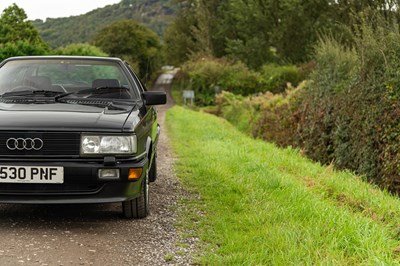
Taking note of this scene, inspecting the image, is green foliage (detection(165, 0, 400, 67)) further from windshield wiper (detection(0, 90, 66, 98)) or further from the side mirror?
windshield wiper (detection(0, 90, 66, 98))

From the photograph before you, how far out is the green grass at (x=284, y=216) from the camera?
4.07 meters

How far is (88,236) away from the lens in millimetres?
4742

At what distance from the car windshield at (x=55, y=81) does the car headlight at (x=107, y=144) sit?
1.26m

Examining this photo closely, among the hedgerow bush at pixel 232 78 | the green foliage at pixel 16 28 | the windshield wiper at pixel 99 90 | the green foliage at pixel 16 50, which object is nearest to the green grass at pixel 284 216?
the windshield wiper at pixel 99 90

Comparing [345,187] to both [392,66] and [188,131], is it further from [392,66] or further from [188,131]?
[188,131]

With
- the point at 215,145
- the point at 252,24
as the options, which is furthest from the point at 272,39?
the point at 215,145

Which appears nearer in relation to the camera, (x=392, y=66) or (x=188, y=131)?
(x=392, y=66)

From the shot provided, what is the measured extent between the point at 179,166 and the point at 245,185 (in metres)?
2.54

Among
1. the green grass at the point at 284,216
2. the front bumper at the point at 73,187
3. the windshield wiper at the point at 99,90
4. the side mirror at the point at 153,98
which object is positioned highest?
the windshield wiper at the point at 99,90

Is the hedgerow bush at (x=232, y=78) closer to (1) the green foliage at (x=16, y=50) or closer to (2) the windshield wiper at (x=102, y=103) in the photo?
(1) the green foliage at (x=16, y=50)

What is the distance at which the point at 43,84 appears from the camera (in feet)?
20.0

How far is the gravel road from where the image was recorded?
13.6 feet

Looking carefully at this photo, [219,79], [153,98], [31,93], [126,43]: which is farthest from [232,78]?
[31,93]

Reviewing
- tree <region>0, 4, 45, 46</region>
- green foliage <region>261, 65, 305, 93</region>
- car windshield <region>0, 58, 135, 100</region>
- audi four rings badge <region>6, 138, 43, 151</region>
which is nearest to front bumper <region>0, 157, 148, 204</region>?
audi four rings badge <region>6, 138, 43, 151</region>
